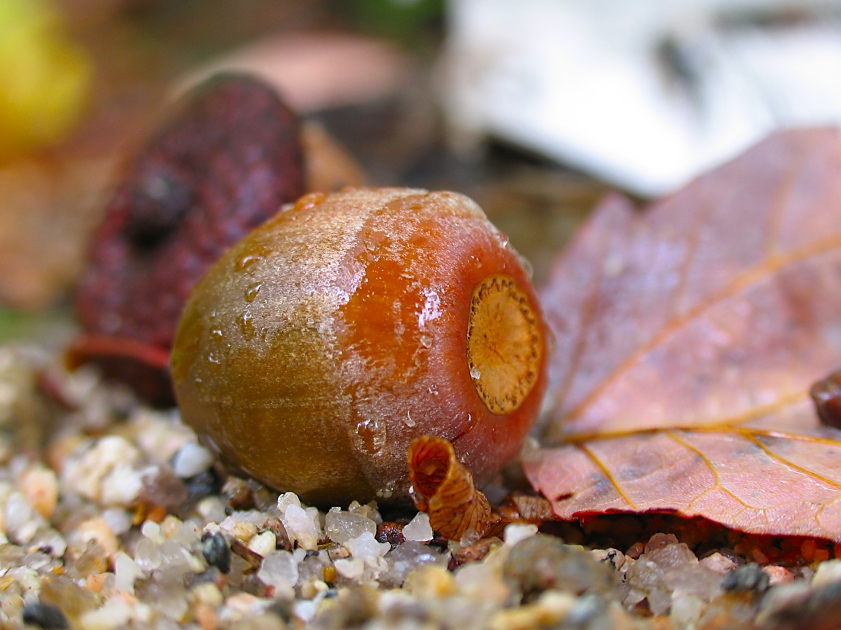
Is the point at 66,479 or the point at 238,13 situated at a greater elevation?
the point at 238,13

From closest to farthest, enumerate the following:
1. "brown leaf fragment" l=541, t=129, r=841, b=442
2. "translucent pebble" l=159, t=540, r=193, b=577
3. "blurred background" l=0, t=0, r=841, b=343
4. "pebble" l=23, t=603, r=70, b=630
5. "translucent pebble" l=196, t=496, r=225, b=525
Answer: "pebble" l=23, t=603, r=70, b=630 < "translucent pebble" l=159, t=540, r=193, b=577 < "translucent pebble" l=196, t=496, r=225, b=525 < "brown leaf fragment" l=541, t=129, r=841, b=442 < "blurred background" l=0, t=0, r=841, b=343

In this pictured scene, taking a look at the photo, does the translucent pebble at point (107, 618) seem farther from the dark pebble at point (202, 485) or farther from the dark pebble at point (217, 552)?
the dark pebble at point (202, 485)

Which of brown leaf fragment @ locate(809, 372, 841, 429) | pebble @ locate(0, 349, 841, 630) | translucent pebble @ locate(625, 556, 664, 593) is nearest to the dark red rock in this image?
pebble @ locate(0, 349, 841, 630)

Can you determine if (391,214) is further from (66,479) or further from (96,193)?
(96,193)

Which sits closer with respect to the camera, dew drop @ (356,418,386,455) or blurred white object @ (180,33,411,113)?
dew drop @ (356,418,386,455)

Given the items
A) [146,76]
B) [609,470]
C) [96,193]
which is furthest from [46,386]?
[146,76]

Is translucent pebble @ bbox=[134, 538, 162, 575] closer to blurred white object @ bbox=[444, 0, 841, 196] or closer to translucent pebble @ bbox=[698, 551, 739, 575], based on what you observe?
translucent pebble @ bbox=[698, 551, 739, 575]
